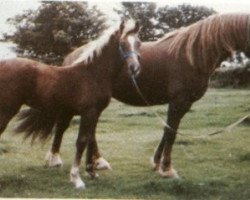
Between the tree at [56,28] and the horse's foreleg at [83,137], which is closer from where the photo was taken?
the horse's foreleg at [83,137]

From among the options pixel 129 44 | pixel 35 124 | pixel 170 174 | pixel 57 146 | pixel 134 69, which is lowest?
pixel 170 174

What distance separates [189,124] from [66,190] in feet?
2.03

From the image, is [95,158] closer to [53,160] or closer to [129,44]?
[53,160]

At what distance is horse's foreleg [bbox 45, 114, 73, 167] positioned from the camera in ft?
7.07

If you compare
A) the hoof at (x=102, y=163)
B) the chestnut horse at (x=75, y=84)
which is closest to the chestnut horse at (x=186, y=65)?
the hoof at (x=102, y=163)

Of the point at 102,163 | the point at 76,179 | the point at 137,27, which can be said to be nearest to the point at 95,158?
the point at 102,163

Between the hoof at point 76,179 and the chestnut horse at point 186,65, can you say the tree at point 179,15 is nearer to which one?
the chestnut horse at point 186,65

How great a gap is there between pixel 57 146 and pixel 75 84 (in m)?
0.33

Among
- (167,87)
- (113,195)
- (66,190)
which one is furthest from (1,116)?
(167,87)

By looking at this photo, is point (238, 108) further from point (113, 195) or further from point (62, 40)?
point (62, 40)

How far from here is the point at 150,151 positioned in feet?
7.22

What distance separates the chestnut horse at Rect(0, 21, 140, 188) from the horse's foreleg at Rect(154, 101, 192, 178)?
0.26 m

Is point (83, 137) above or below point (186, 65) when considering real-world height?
below

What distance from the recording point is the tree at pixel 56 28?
215cm
